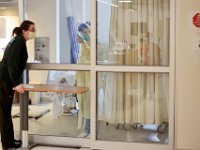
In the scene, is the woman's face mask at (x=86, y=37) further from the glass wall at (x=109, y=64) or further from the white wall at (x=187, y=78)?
the white wall at (x=187, y=78)

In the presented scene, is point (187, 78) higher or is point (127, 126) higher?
point (187, 78)

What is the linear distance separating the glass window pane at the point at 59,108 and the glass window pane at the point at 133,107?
8.7 inches

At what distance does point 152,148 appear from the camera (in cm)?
406

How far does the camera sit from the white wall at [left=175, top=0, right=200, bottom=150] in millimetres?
3773

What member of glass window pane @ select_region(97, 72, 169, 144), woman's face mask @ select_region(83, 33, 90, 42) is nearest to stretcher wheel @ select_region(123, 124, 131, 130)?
glass window pane @ select_region(97, 72, 169, 144)

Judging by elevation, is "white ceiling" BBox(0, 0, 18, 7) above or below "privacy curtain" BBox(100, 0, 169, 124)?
above

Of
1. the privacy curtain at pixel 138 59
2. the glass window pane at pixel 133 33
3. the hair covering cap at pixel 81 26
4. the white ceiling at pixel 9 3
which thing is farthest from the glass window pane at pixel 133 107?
the white ceiling at pixel 9 3

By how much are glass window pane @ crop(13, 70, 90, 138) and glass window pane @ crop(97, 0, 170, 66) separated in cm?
44

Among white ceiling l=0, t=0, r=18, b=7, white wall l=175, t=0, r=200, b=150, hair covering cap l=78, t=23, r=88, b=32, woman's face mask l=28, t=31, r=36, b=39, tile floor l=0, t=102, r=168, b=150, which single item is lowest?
tile floor l=0, t=102, r=168, b=150

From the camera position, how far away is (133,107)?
13.9 ft

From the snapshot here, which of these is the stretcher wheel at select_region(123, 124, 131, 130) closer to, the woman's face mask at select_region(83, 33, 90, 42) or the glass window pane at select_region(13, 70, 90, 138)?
the glass window pane at select_region(13, 70, 90, 138)

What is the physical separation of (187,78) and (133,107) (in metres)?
0.78

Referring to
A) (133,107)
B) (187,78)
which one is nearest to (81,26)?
(133,107)

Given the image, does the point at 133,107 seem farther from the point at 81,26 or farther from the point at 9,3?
the point at 9,3
